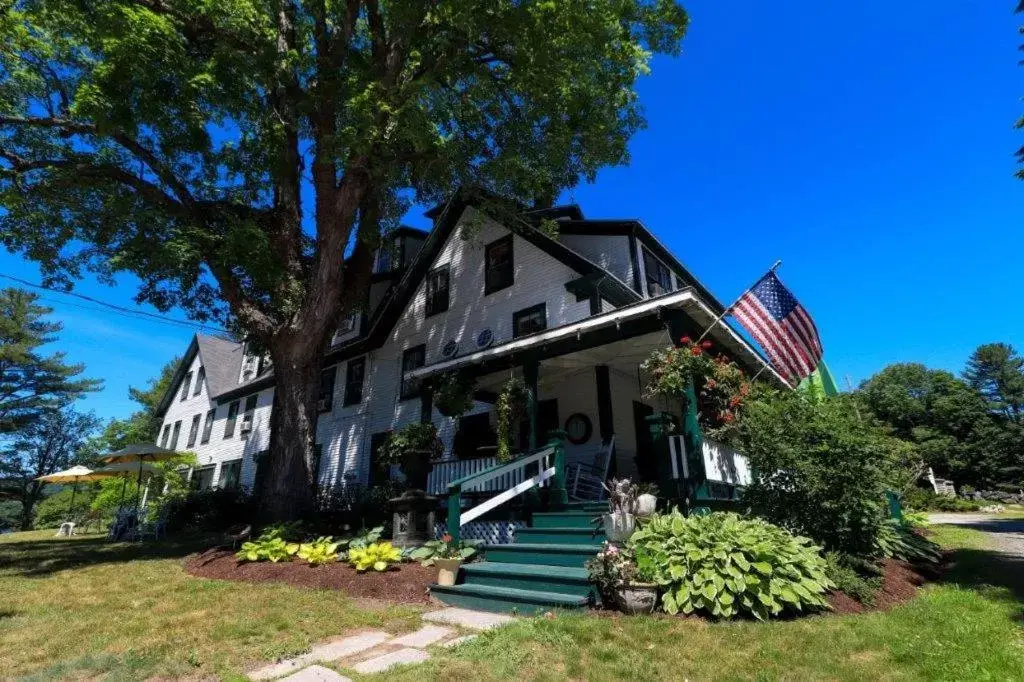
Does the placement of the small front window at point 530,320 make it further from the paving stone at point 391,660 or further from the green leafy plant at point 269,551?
the paving stone at point 391,660

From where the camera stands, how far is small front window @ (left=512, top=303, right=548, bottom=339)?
533 inches

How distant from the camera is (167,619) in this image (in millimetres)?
5809

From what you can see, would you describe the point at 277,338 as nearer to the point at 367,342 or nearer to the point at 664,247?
the point at 367,342

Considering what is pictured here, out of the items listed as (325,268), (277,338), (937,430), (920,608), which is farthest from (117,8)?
(937,430)

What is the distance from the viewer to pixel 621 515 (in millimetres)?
6246

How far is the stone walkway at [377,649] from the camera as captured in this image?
13.5ft

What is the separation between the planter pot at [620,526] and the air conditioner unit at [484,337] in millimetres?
8695

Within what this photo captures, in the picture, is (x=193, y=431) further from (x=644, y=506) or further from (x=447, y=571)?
(x=644, y=506)

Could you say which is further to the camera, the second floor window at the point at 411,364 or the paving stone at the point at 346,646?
the second floor window at the point at 411,364

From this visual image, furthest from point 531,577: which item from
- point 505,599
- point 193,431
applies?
point 193,431

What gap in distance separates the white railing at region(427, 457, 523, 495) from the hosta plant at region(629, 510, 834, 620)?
3.79 meters

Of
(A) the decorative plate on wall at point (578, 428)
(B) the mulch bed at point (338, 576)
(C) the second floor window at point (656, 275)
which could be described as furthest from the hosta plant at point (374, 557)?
(C) the second floor window at point (656, 275)

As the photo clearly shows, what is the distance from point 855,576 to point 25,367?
50107 millimetres

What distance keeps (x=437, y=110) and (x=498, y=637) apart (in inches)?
458
